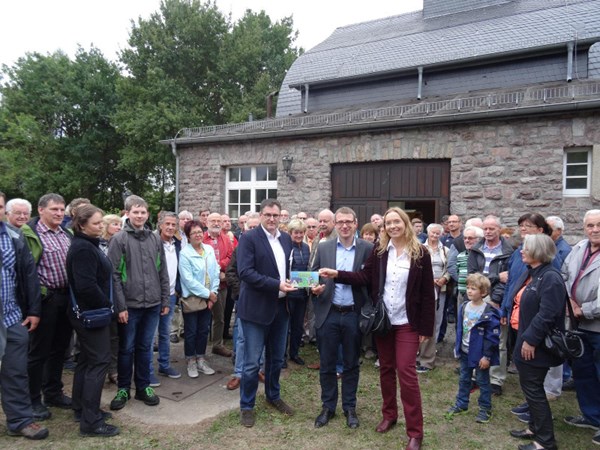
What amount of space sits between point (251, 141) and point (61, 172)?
16.7 metres

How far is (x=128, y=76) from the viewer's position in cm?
2356

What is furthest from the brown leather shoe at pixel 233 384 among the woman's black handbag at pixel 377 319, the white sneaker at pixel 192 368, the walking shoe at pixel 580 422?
the walking shoe at pixel 580 422

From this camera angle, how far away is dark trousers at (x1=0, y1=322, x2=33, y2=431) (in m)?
3.50

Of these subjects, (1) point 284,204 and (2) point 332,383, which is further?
(1) point 284,204

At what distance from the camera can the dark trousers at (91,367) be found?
11.6 ft

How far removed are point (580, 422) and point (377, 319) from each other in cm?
224

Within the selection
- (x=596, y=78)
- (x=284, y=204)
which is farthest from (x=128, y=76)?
(x=596, y=78)

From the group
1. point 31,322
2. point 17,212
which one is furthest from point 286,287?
point 17,212

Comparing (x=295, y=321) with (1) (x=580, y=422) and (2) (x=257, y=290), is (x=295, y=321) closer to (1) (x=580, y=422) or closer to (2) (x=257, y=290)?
(2) (x=257, y=290)

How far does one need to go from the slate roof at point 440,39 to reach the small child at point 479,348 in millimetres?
9636

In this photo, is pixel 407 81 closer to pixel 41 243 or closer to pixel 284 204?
pixel 284 204

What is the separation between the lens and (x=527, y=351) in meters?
3.37

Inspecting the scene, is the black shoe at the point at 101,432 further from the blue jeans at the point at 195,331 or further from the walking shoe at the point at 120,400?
the blue jeans at the point at 195,331

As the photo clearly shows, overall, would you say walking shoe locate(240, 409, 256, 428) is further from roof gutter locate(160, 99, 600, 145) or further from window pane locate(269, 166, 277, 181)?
window pane locate(269, 166, 277, 181)
